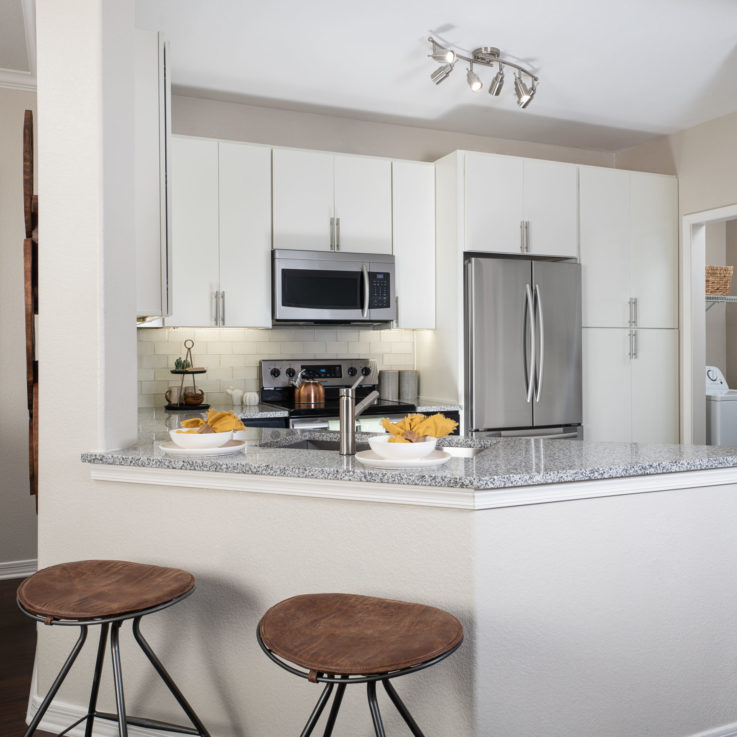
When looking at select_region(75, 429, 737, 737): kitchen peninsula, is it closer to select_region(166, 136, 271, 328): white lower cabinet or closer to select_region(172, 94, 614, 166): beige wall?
select_region(166, 136, 271, 328): white lower cabinet

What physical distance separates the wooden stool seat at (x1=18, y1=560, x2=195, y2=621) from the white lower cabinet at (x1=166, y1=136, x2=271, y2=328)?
6.87 feet

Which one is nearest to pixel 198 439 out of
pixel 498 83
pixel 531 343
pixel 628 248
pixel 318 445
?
pixel 318 445

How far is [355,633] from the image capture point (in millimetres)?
1477

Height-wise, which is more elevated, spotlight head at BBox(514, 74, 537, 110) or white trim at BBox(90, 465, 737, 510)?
spotlight head at BBox(514, 74, 537, 110)

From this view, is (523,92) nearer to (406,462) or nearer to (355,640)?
(406,462)

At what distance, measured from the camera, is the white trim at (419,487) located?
69.8 inches

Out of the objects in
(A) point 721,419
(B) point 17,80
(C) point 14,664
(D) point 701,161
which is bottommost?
(C) point 14,664

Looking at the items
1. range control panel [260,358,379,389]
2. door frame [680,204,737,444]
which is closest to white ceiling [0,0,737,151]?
door frame [680,204,737,444]

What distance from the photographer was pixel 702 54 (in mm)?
3549

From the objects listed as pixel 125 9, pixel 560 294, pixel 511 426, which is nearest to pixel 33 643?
pixel 125 9

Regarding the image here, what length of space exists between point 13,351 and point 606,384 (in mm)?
3544

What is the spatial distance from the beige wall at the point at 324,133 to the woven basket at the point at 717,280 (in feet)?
4.59

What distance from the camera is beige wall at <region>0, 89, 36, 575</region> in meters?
3.74

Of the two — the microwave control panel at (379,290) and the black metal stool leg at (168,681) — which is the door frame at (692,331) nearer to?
the microwave control panel at (379,290)
